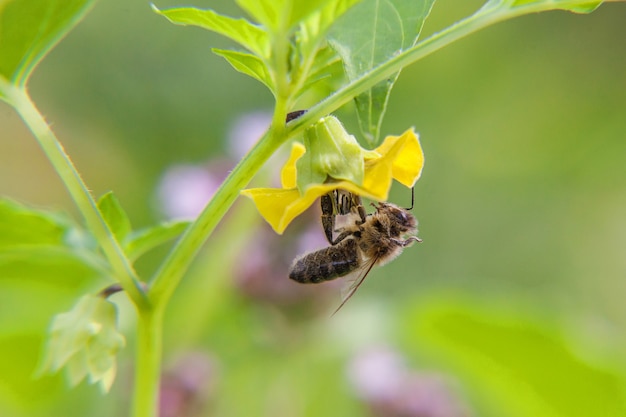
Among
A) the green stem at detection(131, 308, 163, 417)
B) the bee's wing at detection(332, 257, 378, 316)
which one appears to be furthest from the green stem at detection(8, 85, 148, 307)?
the bee's wing at detection(332, 257, 378, 316)

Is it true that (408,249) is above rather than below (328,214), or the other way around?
below

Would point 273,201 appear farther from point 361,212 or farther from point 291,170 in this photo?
point 361,212

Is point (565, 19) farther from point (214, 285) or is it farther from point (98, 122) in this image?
point (214, 285)

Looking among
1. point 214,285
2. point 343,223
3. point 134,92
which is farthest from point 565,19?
point 343,223

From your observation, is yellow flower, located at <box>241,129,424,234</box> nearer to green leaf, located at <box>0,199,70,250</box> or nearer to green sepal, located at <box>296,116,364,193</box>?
green sepal, located at <box>296,116,364,193</box>

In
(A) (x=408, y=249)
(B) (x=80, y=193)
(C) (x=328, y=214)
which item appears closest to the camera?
(B) (x=80, y=193)

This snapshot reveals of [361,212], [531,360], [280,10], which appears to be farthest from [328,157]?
[531,360]
